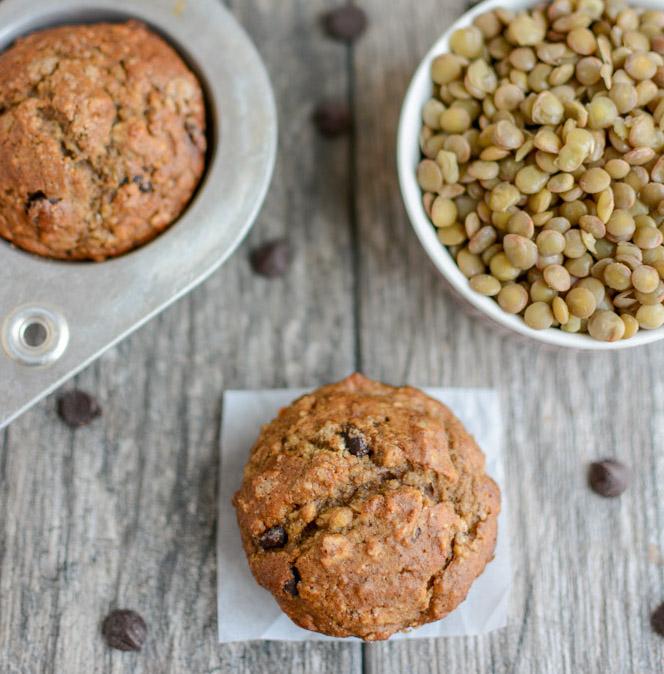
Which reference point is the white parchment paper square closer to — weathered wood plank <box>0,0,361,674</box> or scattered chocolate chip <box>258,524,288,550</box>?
weathered wood plank <box>0,0,361,674</box>

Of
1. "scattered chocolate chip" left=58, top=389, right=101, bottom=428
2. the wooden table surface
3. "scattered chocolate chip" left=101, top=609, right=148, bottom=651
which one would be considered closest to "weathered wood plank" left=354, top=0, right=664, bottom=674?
the wooden table surface

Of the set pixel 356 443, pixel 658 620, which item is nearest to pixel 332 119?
pixel 356 443

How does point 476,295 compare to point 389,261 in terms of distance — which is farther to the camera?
point 389,261

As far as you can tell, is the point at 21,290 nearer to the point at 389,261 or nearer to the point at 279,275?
the point at 279,275

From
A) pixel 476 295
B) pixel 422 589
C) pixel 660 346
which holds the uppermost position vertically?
pixel 476 295

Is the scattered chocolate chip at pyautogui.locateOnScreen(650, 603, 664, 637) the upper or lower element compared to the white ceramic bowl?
lower

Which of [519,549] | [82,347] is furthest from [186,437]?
[519,549]

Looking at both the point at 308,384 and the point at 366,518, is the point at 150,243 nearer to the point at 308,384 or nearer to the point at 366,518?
the point at 308,384
